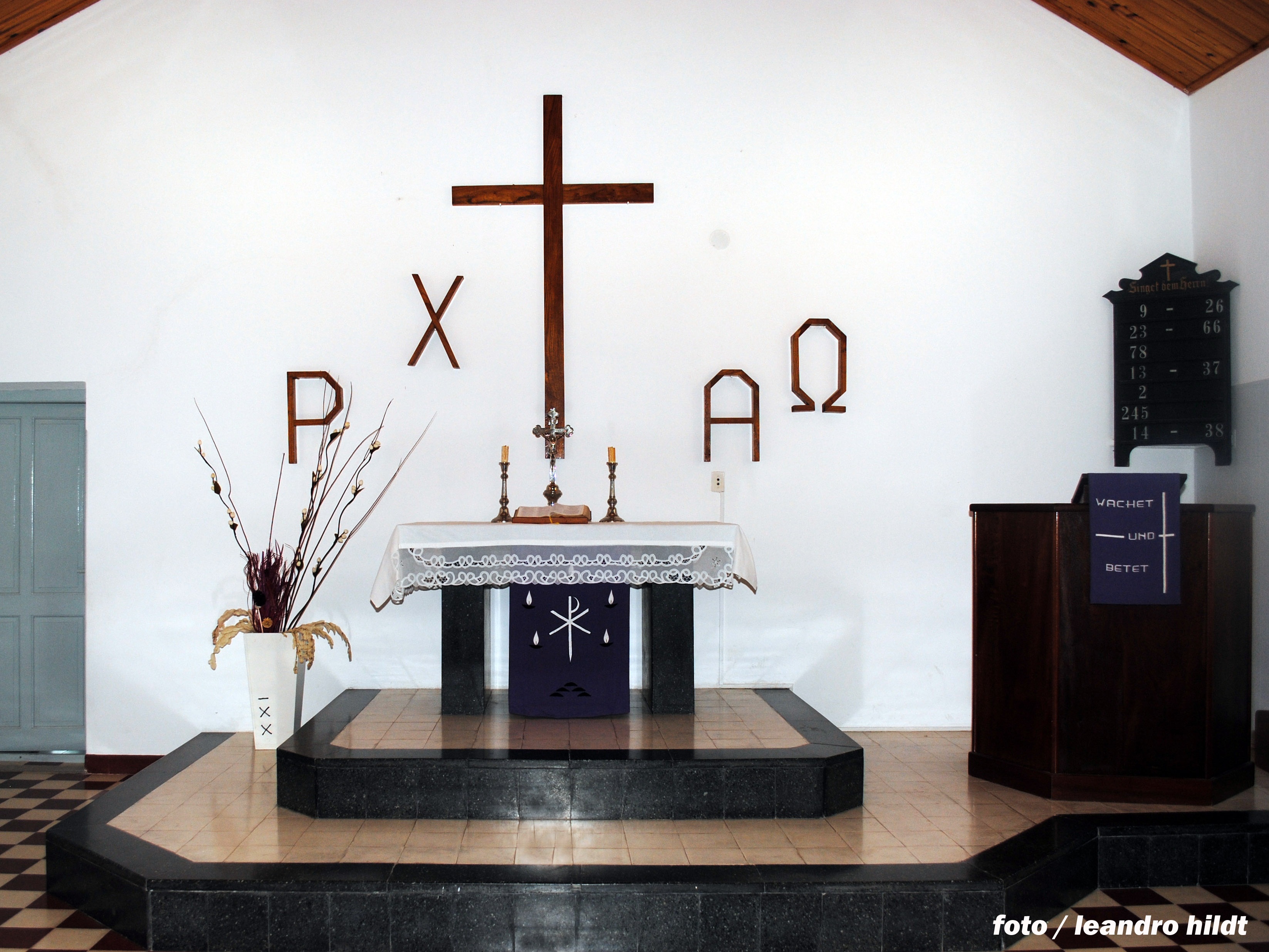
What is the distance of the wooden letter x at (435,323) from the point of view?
4867 millimetres

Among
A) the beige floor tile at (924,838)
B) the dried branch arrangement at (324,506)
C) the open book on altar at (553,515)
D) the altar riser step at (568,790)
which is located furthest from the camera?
the dried branch arrangement at (324,506)

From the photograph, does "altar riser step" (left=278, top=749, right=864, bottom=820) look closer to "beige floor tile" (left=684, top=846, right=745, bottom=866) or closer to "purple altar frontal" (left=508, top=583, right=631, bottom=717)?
"beige floor tile" (left=684, top=846, right=745, bottom=866)

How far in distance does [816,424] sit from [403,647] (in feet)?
7.71

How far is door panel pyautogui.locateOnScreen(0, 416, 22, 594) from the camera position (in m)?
5.20

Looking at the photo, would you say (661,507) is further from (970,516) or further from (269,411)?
(269,411)

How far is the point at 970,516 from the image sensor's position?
16.5 ft

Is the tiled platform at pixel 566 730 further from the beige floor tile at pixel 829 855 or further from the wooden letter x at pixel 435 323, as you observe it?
the wooden letter x at pixel 435 323

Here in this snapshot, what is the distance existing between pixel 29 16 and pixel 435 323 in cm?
241

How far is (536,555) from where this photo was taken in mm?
4047

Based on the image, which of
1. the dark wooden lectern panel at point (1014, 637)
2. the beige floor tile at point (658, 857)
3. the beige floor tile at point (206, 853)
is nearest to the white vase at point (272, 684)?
the beige floor tile at point (206, 853)

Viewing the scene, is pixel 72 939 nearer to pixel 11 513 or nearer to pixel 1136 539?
pixel 11 513

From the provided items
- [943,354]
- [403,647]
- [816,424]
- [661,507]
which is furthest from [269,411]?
[943,354]

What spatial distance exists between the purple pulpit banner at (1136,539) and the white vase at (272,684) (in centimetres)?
336

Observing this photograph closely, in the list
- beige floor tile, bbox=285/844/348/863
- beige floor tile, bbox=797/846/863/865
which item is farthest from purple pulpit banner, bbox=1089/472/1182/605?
beige floor tile, bbox=285/844/348/863
